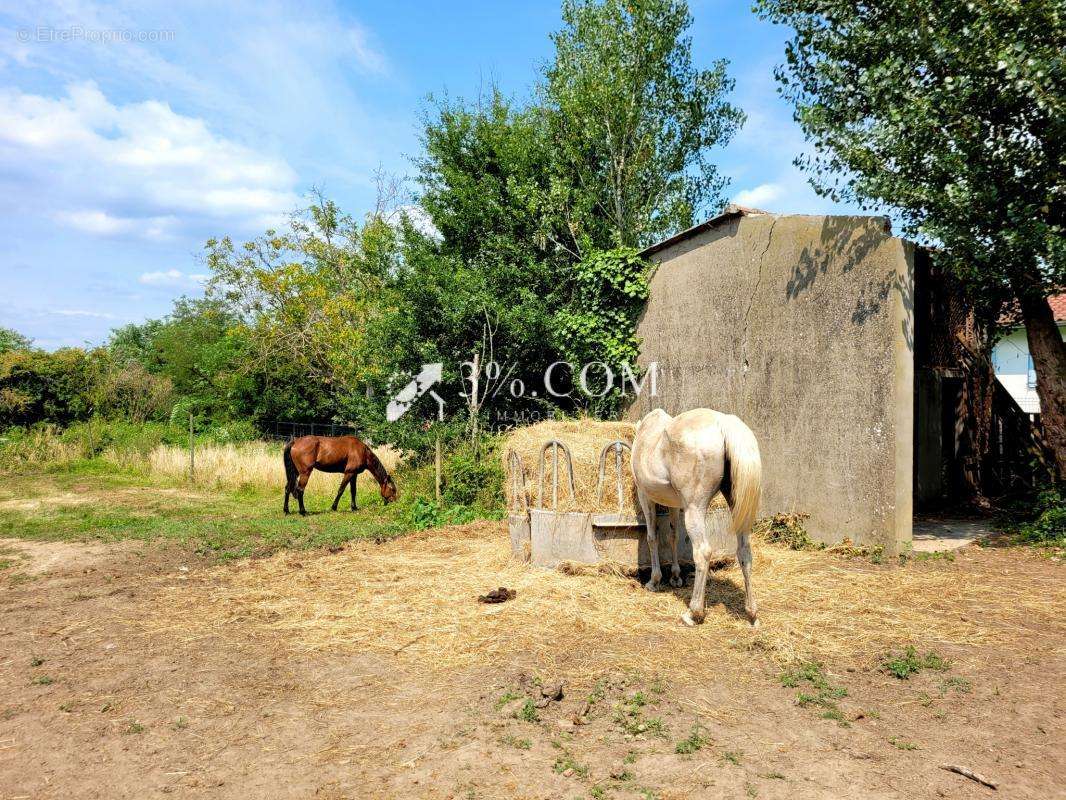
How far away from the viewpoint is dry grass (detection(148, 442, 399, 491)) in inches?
547

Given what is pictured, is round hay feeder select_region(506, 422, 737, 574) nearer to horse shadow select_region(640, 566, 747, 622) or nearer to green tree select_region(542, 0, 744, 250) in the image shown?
horse shadow select_region(640, 566, 747, 622)

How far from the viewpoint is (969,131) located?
286 inches

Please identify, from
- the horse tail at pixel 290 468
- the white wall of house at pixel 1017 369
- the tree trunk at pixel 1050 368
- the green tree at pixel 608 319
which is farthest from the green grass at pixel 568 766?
the white wall of house at pixel 1017 369

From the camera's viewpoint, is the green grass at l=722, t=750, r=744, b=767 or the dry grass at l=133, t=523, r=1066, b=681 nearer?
the green grass at l=722, t=750, r=744, b=767

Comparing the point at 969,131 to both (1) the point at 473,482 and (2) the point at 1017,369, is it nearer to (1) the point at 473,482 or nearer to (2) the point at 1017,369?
(1) the point at 473,482

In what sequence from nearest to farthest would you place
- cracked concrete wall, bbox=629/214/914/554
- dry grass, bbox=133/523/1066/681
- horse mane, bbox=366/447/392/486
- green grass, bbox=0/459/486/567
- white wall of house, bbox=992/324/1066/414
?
1. dry grass, bbox=133/523/1066/681
2. cracked concrete wall, bbox=629/214/914/554
3. green grass, bbox=0/459/486/567
4. horse mane, bbox=366/447/392/486
5. white wall of house, bbox=992/324/1066/414

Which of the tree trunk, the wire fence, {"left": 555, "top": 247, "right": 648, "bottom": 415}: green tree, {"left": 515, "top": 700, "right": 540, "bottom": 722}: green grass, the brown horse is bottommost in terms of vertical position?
{"left": 515, "top": 700, "right": 540, "bottom": 722}: green grass

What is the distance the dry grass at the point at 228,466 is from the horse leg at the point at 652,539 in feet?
27.8

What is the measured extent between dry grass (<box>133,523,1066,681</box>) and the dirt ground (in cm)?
3

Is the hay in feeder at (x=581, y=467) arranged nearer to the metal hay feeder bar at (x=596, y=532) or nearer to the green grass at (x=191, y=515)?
the metal hay feeder bar at (x=596, y=532)

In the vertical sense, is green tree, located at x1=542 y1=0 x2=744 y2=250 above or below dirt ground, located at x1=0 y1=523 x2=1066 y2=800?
above

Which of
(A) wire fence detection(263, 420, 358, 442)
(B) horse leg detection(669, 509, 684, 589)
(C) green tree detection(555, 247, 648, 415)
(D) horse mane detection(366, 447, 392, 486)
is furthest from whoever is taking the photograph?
(A) wire fence detection(263, 420, 358, 442)

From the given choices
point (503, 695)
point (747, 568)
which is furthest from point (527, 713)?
point (747, 568)

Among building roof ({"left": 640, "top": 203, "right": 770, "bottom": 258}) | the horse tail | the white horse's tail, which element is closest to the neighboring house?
building roof ({"left": 640, "top": 203, "right": 770, "bottom": 258})
